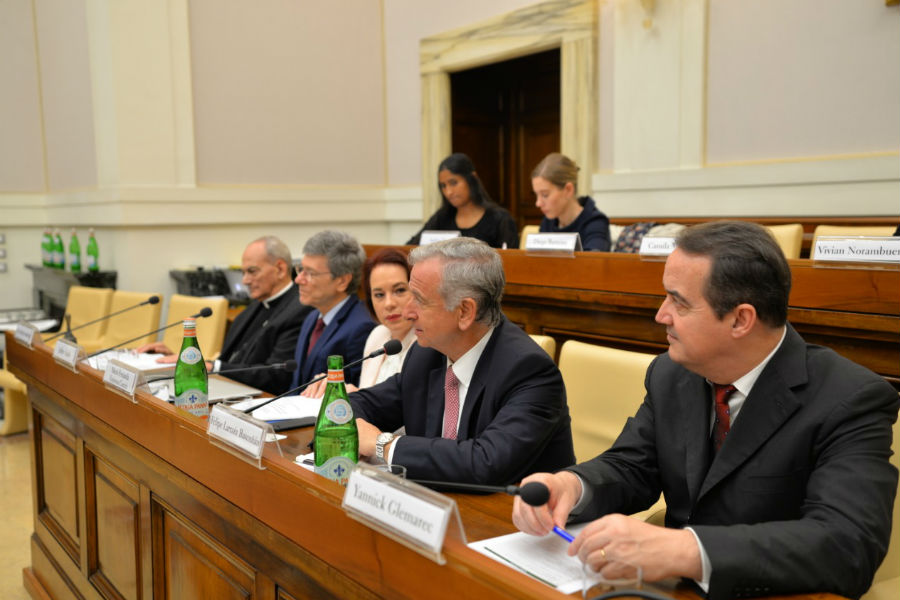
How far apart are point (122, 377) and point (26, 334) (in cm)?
107

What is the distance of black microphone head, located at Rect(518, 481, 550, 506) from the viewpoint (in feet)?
A: 3.57

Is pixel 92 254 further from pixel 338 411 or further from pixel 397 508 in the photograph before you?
pixel 397 508

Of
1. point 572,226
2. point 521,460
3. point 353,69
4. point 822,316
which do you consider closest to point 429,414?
point 521,460

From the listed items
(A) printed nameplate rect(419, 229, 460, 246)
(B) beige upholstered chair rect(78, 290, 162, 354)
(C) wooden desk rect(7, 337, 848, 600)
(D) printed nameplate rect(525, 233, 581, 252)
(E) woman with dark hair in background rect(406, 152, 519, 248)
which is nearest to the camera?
(C) wooden desk rect(7, 337, 848, 600)

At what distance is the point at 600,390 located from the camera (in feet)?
6.88

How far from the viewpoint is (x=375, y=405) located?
2014 mm

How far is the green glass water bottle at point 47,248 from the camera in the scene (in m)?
5.96

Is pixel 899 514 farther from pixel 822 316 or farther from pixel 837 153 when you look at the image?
pixel 837 153

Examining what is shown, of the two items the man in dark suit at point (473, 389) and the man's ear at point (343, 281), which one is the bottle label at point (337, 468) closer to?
the man in dark suit at point (473, 389)

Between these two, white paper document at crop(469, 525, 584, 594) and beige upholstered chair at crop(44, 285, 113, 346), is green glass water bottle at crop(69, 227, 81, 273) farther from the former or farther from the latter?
white paper document at crop(469, 525, 584, 594)

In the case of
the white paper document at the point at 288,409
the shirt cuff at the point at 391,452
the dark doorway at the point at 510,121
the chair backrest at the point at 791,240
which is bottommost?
the white paper document at the point at 288,409

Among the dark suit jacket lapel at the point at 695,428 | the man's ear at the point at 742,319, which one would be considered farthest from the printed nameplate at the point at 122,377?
the man's ear at the point at 742,319

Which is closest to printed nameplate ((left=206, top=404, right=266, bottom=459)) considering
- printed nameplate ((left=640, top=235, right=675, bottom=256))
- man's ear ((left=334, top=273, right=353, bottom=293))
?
man's ear ((left=334, top=273, right=353, bottom=293))

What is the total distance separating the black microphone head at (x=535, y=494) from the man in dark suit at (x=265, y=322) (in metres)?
2.07
